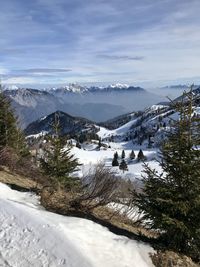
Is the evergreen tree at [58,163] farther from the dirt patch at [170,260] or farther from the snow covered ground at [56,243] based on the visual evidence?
the dirt patch at [170,260]

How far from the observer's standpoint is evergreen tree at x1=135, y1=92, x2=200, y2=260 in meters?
10.2

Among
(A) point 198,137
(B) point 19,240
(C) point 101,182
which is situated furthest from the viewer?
(C) point 101,182

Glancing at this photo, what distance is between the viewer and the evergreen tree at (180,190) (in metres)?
10.2

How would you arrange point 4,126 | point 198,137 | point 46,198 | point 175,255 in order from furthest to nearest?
point 4,126 < point 46,198 < point 198,137 < point 175,255

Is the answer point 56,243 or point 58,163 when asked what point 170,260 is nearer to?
point 56,243

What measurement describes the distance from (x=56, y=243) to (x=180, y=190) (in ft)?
12.4

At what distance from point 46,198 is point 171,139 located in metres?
3.99

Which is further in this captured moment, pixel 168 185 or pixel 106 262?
pixel 168 185

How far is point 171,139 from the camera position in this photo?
35.9 ft

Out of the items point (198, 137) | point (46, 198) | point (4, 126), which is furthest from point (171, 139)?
point (4, 126)

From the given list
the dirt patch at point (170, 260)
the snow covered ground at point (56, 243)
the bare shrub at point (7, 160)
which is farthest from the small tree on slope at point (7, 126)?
the dirt patch at point (170, 260)

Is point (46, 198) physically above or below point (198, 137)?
below

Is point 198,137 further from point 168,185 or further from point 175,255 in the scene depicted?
point 175,255

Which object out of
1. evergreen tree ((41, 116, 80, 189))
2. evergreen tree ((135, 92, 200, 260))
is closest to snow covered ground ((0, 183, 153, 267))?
evergreen tree ((135, 92, 200, 260))
